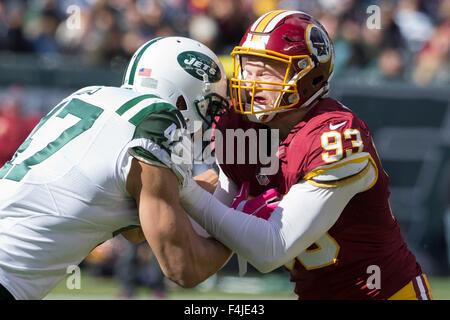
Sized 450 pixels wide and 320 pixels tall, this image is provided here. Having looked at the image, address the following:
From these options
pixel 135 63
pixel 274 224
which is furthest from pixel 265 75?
pixel 274 224

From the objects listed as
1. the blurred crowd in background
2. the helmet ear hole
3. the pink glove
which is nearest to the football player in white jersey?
the helmet ear hole

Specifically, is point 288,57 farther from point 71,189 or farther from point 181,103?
point 71,189

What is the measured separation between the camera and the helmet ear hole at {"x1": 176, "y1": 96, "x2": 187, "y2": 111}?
10.8 feet

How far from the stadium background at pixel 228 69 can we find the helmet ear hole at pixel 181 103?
410 cm

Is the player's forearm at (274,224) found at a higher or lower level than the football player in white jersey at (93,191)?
lower

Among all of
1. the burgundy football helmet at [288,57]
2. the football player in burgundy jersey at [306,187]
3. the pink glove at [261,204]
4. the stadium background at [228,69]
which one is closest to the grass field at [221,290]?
the stadium background at [228,69]

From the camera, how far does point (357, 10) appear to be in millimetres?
9625

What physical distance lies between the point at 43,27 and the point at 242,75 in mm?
6429

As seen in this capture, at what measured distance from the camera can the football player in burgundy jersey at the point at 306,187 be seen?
315 cm

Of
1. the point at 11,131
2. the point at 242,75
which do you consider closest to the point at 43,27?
the point at 11,131

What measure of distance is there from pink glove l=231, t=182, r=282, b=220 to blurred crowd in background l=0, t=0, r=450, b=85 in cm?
534

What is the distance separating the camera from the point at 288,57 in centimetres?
342

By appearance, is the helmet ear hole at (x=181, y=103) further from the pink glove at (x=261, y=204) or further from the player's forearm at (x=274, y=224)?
the pink glove at (x=261, y=204)

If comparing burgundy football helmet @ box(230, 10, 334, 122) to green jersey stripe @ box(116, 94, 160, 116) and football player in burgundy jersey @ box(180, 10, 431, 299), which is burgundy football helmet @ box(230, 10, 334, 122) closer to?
football player in burgundy jersey @ box(180, 10, 431, 299)
